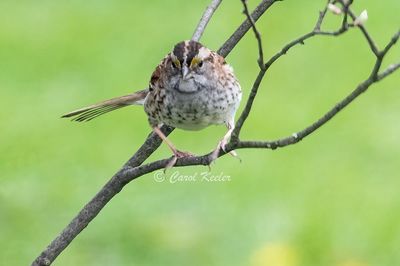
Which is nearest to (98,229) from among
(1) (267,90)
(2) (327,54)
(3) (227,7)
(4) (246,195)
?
(4) (246,195)

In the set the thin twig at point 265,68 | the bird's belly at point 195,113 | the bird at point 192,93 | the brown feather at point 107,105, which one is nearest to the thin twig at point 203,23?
the bird at point 192,93

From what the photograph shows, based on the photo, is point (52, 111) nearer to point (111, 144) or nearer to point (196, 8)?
point (111, 144)

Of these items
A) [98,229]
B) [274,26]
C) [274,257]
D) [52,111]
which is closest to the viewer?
[274,257]

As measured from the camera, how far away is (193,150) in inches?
332

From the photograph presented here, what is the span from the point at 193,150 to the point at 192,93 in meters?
3.87

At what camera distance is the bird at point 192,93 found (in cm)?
450

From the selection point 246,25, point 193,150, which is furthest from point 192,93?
point 193,150

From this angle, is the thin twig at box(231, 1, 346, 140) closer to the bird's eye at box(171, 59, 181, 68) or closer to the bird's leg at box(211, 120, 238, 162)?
the bird's leg at box(211, 120, 238, 162)

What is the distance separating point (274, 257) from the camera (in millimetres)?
7168

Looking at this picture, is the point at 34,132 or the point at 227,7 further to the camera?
the point at 227,7

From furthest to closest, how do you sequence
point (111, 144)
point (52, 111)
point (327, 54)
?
point (327, 54) < point (52, 111) < point (111, 144)

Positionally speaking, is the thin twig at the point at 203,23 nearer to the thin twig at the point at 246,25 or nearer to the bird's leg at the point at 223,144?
the thin twig at the point at 246,25

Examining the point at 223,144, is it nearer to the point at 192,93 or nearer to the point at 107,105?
the point at 192,93

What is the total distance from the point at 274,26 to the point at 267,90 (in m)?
1.39
